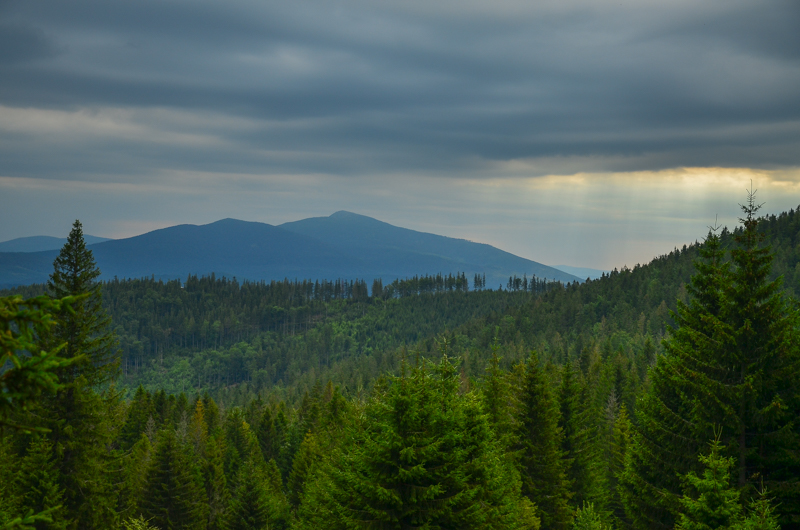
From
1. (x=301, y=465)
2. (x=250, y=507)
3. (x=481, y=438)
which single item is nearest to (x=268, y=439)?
(x=301, y=465)

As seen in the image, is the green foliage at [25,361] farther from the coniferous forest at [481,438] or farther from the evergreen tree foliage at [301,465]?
the evergreen tree foliage at [301,465]

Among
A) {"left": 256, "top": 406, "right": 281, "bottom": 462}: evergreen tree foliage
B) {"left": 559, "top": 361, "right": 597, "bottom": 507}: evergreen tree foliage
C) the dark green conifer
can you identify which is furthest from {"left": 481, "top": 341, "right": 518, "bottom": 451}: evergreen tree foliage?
{"left": 256, "top": 406, "right": 281, "bottom": 462}: evergreen tree foliage

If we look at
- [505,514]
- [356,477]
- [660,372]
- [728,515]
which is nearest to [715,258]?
[660,372]

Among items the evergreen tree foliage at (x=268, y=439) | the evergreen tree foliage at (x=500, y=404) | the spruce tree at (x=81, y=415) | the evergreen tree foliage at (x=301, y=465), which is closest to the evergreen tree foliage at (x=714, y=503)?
the evergreen tree foliage at (x=500, y=404)

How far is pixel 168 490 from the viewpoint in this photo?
117ft

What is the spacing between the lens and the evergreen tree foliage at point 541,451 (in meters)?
26.6

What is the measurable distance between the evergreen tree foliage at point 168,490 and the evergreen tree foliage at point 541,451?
2091 centimetres

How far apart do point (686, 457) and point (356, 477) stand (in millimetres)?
10545

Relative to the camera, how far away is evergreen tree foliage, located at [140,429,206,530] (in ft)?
116

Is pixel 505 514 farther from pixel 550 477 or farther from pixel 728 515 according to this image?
pixel 550 477

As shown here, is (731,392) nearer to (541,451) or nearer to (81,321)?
(541,451)

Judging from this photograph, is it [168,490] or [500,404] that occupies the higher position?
[500,404]

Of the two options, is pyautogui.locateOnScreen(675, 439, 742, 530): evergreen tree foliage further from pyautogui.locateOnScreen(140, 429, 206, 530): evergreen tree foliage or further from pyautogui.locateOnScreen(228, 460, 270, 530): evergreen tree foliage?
pyautogui.locateOnScreen(140, 429, 206, 530): evergreen tree foliage

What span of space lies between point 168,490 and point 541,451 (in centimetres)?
2249
